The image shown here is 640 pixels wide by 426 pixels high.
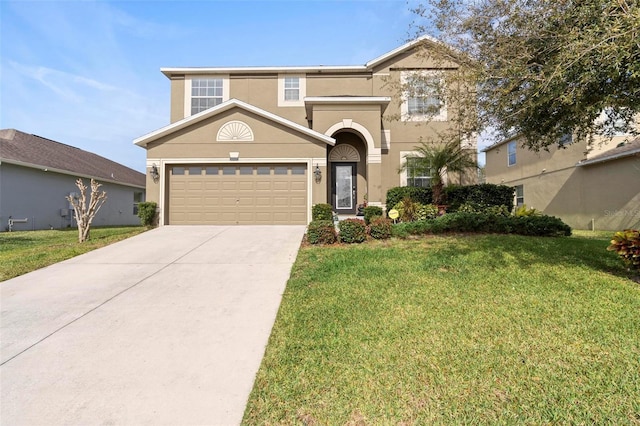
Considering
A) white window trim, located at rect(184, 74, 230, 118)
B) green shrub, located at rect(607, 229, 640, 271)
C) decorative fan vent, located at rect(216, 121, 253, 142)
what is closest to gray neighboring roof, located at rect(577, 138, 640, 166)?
green shrub, located at rect(607, 229, 640, 271)

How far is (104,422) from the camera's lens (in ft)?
8.48

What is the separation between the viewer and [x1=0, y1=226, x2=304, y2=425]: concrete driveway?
2775 millimetres

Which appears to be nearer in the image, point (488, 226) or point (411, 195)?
point (488, 226)

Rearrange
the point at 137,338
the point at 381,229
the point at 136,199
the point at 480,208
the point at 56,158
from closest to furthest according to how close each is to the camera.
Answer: the point at 137,338 < the point at 381,229 < the point at 480,208 < the point at 56,158 < the point at 136,199

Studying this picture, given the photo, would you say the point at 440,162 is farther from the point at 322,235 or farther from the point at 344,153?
the point at 322,235

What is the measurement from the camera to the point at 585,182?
15.4 meters

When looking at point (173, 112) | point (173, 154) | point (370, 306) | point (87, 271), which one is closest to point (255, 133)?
point (173, 154)

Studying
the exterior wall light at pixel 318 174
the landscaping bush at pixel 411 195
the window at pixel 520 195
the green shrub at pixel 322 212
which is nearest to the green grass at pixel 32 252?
the green shrub at pixel 322 212

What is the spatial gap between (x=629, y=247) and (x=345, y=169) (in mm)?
10554

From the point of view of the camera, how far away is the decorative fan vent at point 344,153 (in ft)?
48.8

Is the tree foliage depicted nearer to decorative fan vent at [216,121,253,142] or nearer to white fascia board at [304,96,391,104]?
white fascia board at [304,96,391,104]

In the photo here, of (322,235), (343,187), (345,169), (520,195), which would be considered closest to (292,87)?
(345,169)

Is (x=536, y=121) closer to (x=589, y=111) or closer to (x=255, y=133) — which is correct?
(x=589, y=111)

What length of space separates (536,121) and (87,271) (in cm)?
994
